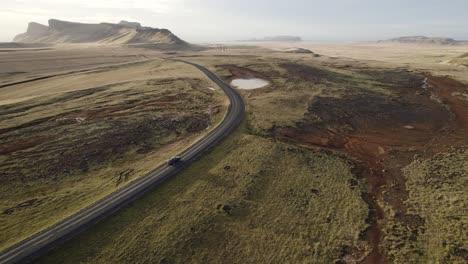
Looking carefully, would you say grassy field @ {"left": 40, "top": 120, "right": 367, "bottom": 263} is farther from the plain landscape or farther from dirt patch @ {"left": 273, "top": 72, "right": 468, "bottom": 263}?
dirt patch @ {"left": 273, "top": 72, "right": 468, "bottom": 263}

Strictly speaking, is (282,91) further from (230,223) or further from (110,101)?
(230,223)

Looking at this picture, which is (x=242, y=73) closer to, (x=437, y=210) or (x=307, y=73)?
(x=307, y=73)

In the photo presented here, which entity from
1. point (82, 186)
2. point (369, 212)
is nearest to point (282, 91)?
point (369, 212)

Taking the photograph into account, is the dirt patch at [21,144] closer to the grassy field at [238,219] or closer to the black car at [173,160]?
the black car at [173,160]

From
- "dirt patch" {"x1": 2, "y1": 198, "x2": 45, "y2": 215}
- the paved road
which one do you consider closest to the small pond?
the paved road

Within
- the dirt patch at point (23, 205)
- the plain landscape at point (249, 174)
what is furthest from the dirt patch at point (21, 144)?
the dirt patch at point (23, 205)
